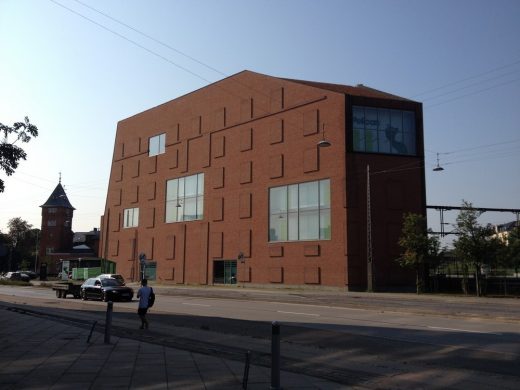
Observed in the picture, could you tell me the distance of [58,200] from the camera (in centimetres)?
11981

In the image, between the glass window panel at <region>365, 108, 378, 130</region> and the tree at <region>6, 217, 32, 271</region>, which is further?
the tree at <region>6, 217, 32, 271</region>

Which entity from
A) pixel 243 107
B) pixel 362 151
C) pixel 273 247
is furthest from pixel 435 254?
pixel 243 107

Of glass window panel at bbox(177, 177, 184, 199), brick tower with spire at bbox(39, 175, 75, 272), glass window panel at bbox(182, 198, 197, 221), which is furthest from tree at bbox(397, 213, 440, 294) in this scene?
brick tower with spire at bbox(39, 175, 75, 272)

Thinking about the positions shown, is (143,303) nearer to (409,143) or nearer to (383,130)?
(383,130)

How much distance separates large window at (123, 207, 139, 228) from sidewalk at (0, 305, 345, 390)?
60.7 metres

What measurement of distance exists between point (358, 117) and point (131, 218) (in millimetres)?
38446

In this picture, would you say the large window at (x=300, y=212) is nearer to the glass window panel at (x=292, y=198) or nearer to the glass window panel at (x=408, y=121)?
the glass window panel at (x=292, y=198)

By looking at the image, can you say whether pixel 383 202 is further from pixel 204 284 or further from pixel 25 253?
pixel 25 253

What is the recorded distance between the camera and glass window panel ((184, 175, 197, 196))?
6316 cm

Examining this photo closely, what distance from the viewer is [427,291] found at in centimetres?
4403

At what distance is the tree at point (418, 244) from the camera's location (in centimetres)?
4166

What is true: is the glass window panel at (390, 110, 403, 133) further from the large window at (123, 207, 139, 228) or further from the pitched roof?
the large window at (123, 207, 139, 228)

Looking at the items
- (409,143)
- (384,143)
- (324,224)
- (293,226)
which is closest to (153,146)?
(293,226)

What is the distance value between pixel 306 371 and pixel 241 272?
45.7 meters
